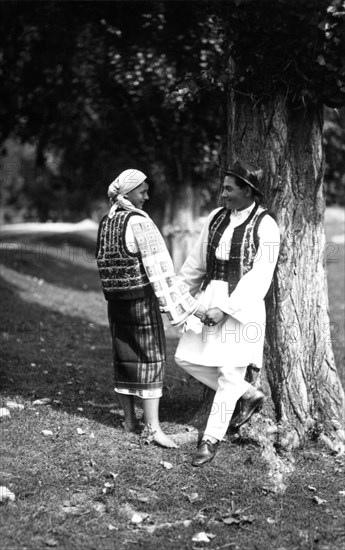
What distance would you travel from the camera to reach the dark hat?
6.32 m

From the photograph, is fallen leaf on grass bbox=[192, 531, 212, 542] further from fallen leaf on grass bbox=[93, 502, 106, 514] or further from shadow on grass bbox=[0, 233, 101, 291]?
shadow on grass bbox=[0, 233, 101, 291]

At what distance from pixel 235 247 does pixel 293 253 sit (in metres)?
0.66

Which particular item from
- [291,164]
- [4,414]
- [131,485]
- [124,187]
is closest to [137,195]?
[124,187]

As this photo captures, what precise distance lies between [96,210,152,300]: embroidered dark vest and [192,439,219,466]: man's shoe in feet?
4.13

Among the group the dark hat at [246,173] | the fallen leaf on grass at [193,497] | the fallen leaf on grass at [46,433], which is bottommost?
the fallen leaf on grass at [193,497]

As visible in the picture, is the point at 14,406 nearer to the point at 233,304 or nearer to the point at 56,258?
the point at 233,304

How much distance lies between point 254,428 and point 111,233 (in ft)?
6.48

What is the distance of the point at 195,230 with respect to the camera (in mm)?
18062

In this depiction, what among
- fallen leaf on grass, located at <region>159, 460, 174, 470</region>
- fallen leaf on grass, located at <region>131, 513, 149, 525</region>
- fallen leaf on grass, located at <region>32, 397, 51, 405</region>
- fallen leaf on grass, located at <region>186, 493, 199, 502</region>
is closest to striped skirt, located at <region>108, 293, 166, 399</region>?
fallen leaf on grass, located at <region>159, 460, 174, 470</region>

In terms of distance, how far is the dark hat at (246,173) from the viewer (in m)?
6.32

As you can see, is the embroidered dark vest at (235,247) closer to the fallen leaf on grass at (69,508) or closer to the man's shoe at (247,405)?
the man's shoe at (247,405)

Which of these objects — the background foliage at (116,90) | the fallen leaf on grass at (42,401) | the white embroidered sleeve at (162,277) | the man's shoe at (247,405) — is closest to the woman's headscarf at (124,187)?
the white embroidered sleeve at (162,277)

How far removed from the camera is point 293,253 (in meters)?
6.81

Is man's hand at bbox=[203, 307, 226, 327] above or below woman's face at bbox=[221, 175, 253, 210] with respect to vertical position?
below
